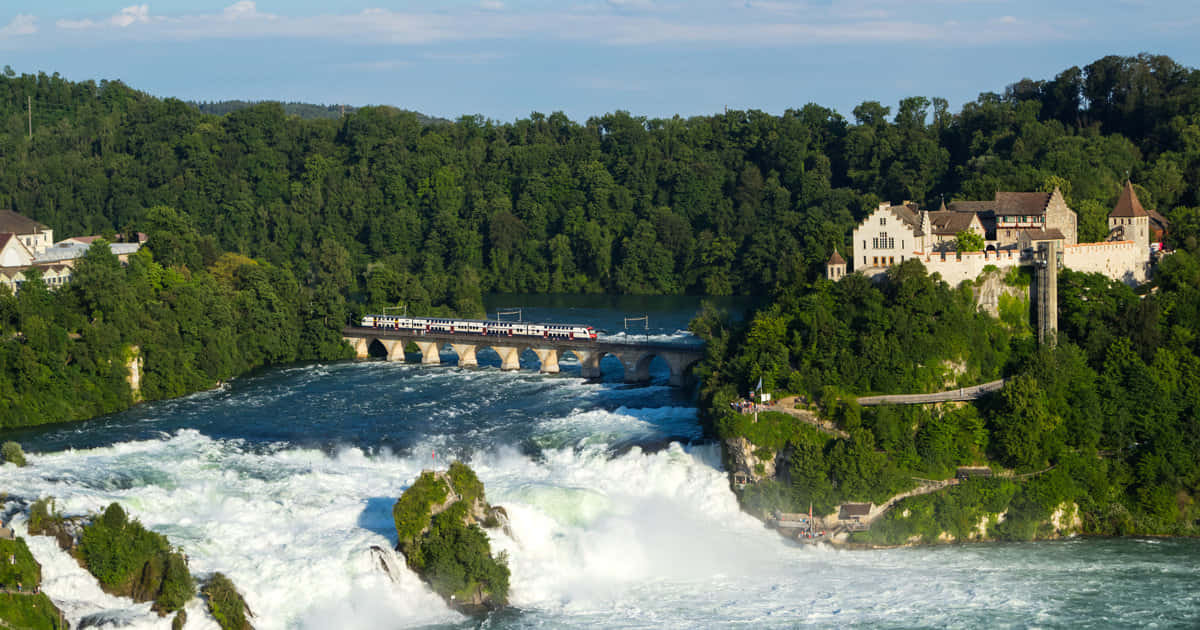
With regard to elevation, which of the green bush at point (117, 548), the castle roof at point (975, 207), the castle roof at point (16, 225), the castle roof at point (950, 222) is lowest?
the green bush at point (117, 548)

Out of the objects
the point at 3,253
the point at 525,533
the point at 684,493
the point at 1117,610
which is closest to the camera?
the point at 1117,610

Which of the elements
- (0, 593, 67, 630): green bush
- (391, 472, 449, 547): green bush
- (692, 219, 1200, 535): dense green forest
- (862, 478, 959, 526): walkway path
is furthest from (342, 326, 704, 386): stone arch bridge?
(0, 593, 67, 630): green bush

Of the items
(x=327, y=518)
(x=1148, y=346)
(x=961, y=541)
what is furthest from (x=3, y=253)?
(x=1148, y=346)

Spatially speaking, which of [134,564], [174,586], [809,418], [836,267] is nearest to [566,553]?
[809,418]

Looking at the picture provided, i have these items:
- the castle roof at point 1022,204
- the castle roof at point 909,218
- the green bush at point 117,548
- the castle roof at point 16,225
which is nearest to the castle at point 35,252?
the castle roof at point 16,225

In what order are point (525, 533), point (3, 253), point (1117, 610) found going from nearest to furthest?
point (1117, 610)
point (525, 533)
point (3, 253)

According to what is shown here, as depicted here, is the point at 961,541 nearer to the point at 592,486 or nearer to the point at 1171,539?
the point at 1171,539

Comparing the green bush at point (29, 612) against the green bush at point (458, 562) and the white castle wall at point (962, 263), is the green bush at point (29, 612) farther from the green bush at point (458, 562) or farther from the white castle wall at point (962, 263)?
the white castle wall at point (962, 263)
